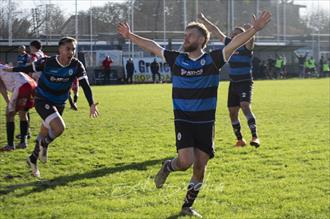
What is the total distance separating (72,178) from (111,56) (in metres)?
34.3

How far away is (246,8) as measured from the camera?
5647cm

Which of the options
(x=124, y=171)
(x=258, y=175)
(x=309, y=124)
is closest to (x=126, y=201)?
(x=124, y=171)

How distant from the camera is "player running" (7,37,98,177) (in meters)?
7.99

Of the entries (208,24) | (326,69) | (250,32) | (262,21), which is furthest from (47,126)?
(326,69)

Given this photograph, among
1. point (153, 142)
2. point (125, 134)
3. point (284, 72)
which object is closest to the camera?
point (153, 142)

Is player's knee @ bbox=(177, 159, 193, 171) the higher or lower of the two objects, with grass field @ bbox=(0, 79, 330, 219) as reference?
higher

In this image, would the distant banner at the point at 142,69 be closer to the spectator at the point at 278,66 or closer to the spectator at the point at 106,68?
the spectator at the point at 106,68

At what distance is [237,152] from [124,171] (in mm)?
2530

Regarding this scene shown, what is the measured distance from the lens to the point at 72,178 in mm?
7883

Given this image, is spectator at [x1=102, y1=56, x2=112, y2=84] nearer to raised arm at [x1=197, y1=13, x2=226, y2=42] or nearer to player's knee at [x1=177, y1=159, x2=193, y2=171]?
raised arm at [x1=197, y1=13, x2=226, y2=42]

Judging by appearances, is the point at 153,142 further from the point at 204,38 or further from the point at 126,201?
the point at 204,38

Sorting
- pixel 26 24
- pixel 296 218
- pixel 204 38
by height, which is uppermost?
pixel 26 24

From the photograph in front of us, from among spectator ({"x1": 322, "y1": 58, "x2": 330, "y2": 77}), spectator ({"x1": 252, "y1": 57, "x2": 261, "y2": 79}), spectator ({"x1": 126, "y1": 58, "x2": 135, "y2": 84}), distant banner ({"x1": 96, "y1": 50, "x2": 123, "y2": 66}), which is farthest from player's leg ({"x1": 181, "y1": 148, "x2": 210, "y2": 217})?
spectator ({"x1": 322, "y1": 58, "x2": 330, "y2": 77})

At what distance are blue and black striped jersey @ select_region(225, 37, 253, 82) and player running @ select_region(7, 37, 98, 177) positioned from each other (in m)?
3.69
